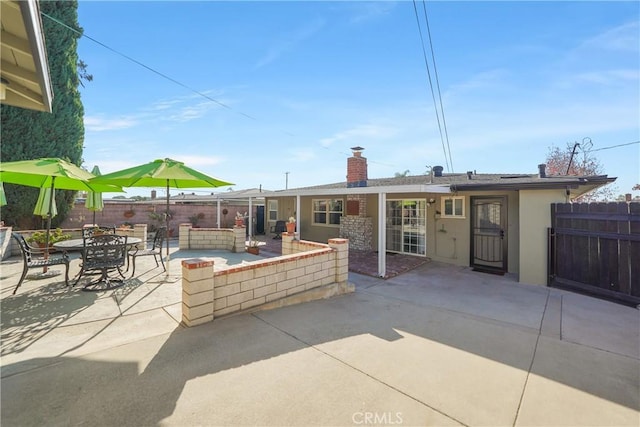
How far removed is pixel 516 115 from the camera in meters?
11.7

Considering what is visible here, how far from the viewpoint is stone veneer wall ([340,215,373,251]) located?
1084cm

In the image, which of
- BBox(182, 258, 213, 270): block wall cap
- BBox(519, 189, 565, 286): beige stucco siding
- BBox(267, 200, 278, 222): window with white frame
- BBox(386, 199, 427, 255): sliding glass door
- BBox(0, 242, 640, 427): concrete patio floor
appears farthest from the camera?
BBox(267, 200, 278, 222): window with white frame

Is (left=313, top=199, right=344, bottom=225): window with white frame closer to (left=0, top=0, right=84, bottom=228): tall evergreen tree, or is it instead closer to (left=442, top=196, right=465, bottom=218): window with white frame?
(left=442, top=196, right=465, bottom=218): window with white frame

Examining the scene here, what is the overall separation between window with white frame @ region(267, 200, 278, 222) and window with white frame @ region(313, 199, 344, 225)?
3.92m

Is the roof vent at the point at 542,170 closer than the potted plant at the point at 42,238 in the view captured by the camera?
No

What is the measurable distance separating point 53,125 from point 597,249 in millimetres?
17920

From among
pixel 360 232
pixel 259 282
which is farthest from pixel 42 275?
pixel 360 232

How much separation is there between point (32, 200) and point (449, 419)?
14.9 meters

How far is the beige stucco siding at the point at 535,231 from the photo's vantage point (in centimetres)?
661

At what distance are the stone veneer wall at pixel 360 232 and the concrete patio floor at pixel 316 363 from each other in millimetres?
5759

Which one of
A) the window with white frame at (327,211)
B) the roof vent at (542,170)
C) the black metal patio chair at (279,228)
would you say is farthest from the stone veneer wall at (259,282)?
the black metal patio chair at (279,228)

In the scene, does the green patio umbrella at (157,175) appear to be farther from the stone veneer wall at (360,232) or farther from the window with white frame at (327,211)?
the window with white frame at (327,211)

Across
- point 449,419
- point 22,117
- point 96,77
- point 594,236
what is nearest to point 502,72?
point 594,236

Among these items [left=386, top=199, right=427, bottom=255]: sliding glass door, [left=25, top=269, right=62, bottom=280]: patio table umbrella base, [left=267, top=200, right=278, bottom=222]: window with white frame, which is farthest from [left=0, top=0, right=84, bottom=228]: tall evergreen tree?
[left=386, top=199, right=427, bottom=255]: sliding glass door
